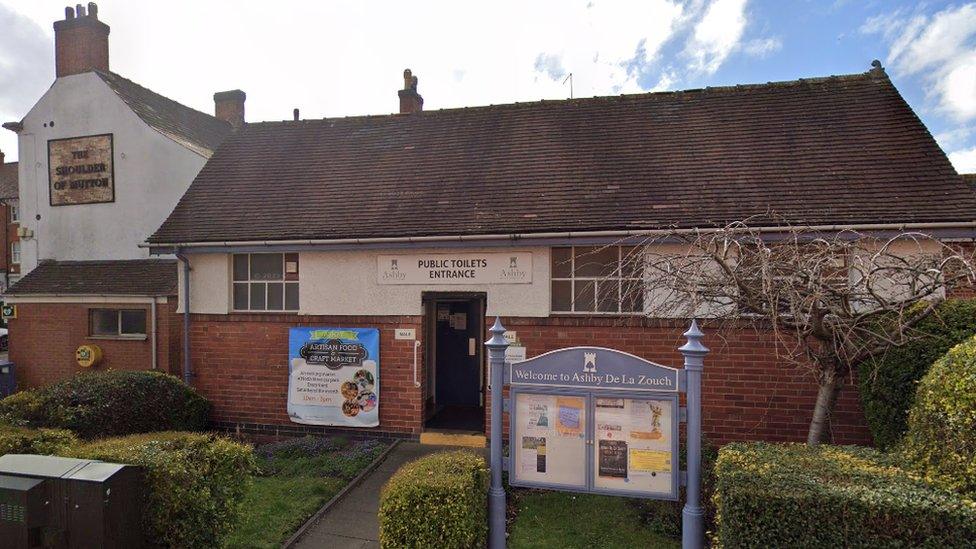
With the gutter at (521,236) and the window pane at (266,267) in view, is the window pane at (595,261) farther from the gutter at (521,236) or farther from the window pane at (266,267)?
the window pane at (266,267)

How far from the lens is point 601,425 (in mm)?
4840

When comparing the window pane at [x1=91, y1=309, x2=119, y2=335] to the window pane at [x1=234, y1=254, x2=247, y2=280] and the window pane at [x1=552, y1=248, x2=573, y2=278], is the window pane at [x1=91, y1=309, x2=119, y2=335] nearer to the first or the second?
the window pane at [x1=234, y1=254, x2=247, y2=280]

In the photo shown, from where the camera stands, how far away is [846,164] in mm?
8188

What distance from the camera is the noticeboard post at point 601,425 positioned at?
4.66 metres

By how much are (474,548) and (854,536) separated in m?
2.99

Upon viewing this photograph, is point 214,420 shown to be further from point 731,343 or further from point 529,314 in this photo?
point 731,343

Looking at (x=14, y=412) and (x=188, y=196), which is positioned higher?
(x=188, y=196)

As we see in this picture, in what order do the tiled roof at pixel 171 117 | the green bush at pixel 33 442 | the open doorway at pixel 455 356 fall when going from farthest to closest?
the tiled roof at pixel 171 117, the open doorway at pixel 455 356, the green bush at pixel 33 442

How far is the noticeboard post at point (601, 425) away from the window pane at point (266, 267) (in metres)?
5.85

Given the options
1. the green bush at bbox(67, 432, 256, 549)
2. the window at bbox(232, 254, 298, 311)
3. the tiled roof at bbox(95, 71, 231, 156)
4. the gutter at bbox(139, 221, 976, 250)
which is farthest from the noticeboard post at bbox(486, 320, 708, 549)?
the tiled roof at bbox(95, 71, 231, 156)

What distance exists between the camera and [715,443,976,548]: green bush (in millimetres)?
3426

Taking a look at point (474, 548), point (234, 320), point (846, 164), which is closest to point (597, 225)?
point (846, 164)

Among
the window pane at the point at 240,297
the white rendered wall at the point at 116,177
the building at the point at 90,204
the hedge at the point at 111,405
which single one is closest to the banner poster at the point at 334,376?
the window pane at the point at 240,297

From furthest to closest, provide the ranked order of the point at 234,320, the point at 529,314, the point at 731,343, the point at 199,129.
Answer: the point at 199,129 → the point at 234,320 → the point at 529,314 → the point at 731,343
